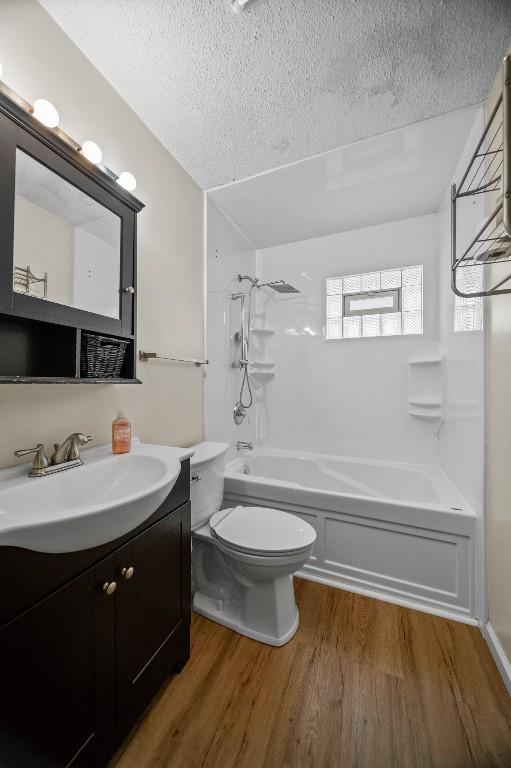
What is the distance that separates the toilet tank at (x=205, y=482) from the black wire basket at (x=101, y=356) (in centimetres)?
56

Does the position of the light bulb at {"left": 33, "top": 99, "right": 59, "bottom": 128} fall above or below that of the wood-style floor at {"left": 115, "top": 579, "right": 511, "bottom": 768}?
above

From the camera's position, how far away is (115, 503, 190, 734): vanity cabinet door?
2.92ft

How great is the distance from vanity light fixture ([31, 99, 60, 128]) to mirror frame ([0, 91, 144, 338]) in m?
0.02

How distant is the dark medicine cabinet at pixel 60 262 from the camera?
882 millimetres

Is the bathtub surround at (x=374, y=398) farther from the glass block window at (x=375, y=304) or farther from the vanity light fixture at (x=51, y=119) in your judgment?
the vanity light fixture at (x=51, y=119)

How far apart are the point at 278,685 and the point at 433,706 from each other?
555 millimetres

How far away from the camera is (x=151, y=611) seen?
3.29ft

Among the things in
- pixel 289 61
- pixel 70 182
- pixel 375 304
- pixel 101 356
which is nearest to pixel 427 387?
pixel 375 304

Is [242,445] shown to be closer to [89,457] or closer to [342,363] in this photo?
[342,363]

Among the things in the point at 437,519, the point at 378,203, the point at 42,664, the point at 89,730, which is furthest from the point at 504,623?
the point at 378,203

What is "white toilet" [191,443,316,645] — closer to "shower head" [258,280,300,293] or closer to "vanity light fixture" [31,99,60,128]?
"vanity light fixture" [31,99,60,128]

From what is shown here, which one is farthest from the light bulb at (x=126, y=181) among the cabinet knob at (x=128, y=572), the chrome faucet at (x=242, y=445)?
the chrome faucet at (x=242, y=445)

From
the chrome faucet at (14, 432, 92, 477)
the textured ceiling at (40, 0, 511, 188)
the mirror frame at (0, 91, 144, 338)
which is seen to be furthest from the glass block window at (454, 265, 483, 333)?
the chrome faucet at (14, 432, 92, 477)

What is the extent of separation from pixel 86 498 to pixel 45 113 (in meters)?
1.24
